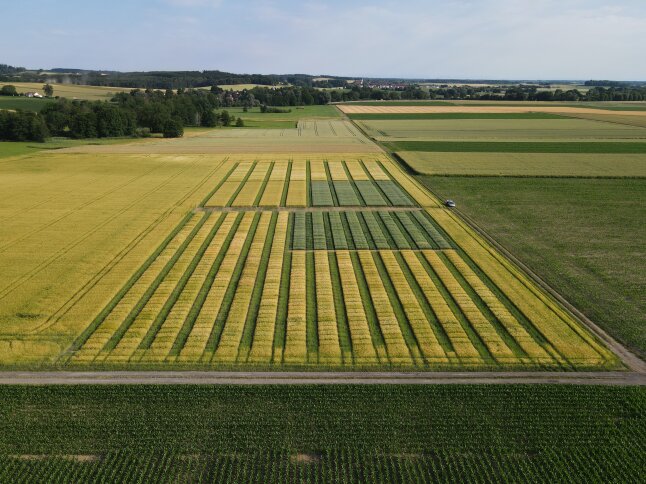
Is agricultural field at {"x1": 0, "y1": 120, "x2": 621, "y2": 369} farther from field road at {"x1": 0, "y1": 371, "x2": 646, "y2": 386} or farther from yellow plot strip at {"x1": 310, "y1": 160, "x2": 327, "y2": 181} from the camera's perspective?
yellow plot strip at {"x1": 310, "y1": 160, "x2": 327, "y2": 181}

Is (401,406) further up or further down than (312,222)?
further down

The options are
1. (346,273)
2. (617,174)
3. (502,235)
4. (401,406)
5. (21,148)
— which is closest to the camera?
(401,406)

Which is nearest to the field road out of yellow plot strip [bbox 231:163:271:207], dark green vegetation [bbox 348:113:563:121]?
yellow plot strip [bbox 231:163:271:207]

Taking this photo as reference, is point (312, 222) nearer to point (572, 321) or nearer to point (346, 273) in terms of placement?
point (346, 273)

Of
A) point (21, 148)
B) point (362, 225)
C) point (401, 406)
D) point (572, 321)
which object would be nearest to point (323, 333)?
point (401, 406)

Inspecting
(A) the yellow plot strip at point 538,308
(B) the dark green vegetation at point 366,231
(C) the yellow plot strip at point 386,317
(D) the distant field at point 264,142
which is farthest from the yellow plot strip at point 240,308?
(D) the distant field at point 264,142

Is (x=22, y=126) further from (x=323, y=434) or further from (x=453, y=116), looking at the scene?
(x=453, y=116)

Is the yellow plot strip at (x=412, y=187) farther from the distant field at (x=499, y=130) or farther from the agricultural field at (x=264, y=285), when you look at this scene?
the distant field at (x=499, y=130)
